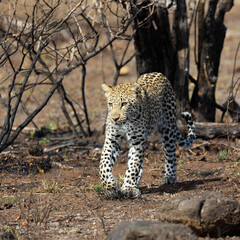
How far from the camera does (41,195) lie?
6.80 m

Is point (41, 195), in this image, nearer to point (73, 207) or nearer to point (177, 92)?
point (73, 207)

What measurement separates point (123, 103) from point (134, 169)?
32.5 inches

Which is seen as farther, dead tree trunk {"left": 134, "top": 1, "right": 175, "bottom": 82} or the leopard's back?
dead tree trunk {"left": 134, "top": 1, "right": 175, "bottom": 82}

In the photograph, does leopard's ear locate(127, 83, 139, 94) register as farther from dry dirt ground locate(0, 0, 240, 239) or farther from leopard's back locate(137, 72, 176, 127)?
dry dirt ground locate(0, 0, 240, 239)

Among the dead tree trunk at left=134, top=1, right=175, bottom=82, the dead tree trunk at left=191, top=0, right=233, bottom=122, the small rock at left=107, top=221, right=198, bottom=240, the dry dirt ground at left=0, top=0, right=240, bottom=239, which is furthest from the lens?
the dead tree trunk at left=191, top=0, right=233, bottom=122

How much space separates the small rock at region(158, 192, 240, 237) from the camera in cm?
506

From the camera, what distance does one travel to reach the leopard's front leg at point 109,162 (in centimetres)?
680

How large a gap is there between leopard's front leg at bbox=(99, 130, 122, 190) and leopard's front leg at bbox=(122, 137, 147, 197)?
0.48ft

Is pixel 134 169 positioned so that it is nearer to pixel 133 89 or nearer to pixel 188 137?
pixel 133 89

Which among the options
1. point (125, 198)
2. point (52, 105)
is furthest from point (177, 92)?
point (52, 105)

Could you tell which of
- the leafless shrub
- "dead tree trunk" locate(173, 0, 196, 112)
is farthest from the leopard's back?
"dead tree trunk" locate(173, 0, 196, 112)

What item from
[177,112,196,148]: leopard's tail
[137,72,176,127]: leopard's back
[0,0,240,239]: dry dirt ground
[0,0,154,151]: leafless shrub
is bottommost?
[0,0,240,239]: dry dirt ground

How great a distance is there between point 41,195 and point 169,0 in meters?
3.94

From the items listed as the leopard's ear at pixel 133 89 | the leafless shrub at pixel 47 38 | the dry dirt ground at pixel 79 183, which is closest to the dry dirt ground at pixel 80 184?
the dry dirt ground at pixel 79 183
